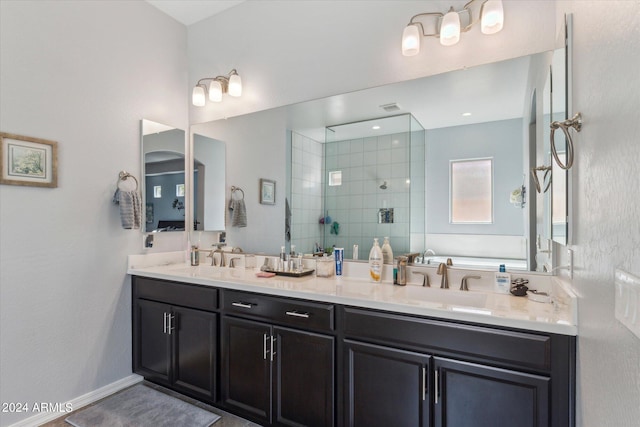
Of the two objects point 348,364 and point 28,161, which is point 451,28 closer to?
point 348,364

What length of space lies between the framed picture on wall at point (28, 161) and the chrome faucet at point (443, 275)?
7.85 feet

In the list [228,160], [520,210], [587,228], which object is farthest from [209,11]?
[587,228]

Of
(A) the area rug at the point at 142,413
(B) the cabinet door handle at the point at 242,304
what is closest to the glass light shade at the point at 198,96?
(B) the cabinet door handle at the point at 242,304

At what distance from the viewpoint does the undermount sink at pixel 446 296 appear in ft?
5.46

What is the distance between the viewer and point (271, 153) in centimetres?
251

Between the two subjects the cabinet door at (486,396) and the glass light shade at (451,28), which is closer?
the cabinet door at (486,396)

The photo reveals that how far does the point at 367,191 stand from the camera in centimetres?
212

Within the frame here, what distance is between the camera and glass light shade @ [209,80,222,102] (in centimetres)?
266

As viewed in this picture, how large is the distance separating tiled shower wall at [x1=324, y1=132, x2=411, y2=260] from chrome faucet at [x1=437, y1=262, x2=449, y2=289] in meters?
0.23

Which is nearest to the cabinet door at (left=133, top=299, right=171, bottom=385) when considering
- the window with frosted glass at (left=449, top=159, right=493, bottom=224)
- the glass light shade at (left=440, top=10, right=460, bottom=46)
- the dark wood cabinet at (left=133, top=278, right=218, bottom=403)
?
the dark wood cabinet at (left=133, top=278, right=218, bottom=403)

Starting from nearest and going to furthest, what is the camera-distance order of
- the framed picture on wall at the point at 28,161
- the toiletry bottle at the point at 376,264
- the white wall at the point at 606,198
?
the white wall at the point at 606,198 → the framed picture on wall at the point at 28,161 → the toiletry bottle at the point at 376,264

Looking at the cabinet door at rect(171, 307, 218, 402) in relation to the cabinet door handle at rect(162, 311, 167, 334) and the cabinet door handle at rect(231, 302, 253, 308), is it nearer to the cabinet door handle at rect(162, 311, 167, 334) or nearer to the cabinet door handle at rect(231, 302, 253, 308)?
the cabinet door handle at rect(162, 311, 167, 334)

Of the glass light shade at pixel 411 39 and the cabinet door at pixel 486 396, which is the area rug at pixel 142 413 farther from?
the glass light shade at pixel 411 39

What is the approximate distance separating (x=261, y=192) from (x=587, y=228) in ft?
6.58
